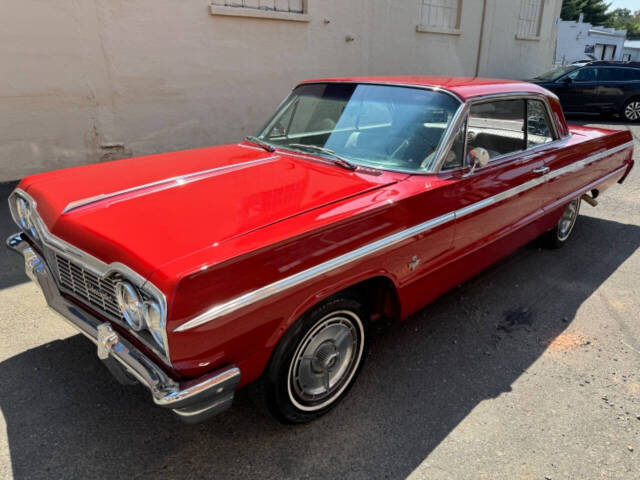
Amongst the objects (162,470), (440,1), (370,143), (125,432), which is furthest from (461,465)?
(440,1)

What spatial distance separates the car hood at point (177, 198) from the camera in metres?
2.00

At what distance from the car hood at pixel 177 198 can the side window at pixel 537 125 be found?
1640 mm

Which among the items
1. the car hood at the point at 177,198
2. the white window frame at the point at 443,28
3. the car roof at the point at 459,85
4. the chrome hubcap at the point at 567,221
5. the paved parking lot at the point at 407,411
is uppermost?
the white window frame at the point at 443,28

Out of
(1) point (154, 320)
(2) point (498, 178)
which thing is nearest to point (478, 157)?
(2) point (498, 178)

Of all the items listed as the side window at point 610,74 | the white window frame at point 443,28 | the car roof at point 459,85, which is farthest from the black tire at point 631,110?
the car roof at point 459,85

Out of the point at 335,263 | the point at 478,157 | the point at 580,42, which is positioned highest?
→ the point at 580,42

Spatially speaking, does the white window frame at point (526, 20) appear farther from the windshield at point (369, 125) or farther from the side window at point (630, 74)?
the windshield at point (369, 125)

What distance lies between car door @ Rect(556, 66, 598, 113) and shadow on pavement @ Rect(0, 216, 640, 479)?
36.4ft

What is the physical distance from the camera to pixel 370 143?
10.0 ft

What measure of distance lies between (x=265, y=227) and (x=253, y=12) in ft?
22.2

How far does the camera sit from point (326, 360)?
247cm

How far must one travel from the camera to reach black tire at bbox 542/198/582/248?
4.59 m

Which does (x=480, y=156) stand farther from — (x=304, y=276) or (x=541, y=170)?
(x=304, y=276)

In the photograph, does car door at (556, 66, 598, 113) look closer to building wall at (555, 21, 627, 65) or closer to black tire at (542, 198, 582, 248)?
black tire at (542, 198, 582, 248)
